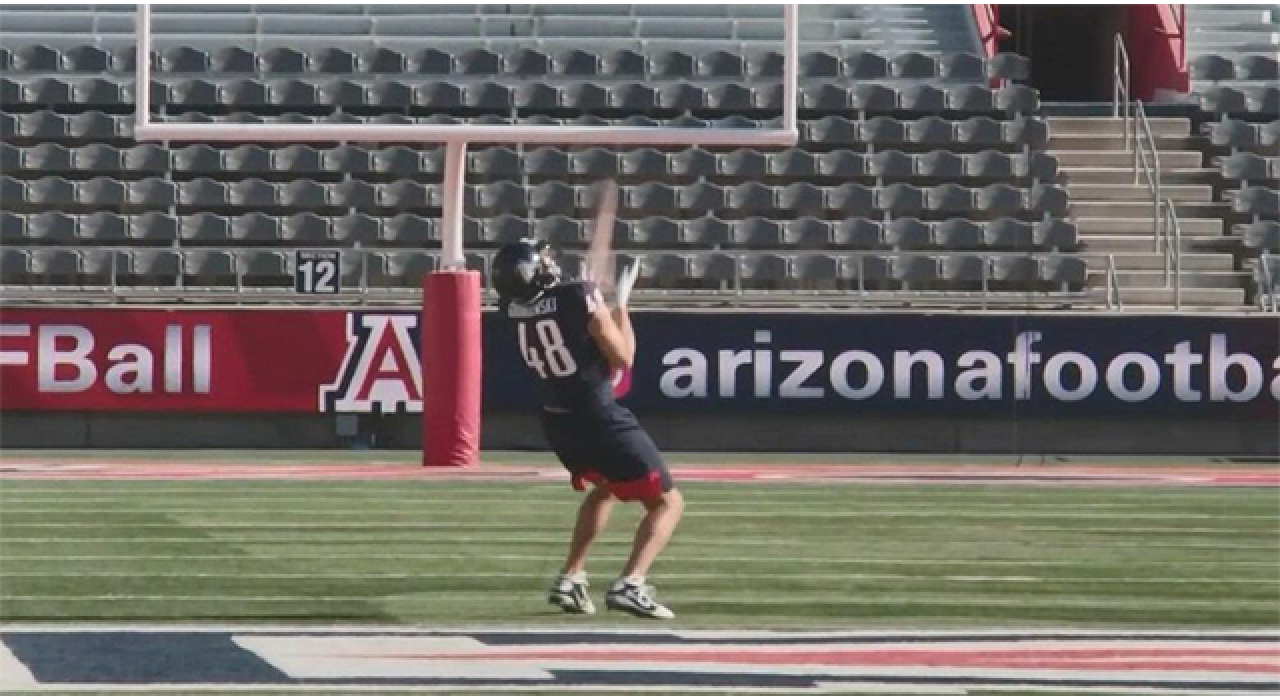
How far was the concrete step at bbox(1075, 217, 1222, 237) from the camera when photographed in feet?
83.7

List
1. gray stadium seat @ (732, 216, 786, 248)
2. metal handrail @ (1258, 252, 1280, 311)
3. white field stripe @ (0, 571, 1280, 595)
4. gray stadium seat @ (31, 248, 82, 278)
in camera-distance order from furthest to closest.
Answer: gray stadium seat @ (732, 216, 786, 248) < gray stadium seat @ (31, 248, 82, 278) < metal handrail @ (1258, 252, 1280, 311) < white field stripe @ (0, 571, 1280, 595)

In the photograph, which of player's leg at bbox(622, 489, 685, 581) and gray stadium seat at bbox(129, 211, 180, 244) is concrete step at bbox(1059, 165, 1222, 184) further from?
player's leg at bbox(622, 489, 685, 581)

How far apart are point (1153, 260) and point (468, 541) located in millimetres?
12467

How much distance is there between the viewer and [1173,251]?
24.7 m

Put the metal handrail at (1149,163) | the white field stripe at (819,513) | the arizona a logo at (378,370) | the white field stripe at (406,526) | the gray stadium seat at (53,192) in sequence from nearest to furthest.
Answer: the white field stripe at (406,526) < the white field stripe at (819,513) < the arizona a logo at (378,370) < the metal handrail at (1149,163) < the gray stadium seat at (53,192)

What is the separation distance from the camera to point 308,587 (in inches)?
451

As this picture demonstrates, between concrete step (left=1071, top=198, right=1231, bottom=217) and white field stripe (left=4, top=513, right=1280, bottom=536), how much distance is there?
11.2 metres

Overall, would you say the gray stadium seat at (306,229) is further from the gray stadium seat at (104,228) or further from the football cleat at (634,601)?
the football cleat at (634,601)

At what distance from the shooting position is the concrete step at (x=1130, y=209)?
25781mm

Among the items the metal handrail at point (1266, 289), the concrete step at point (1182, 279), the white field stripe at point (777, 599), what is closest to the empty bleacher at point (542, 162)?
the concrete step at point (1182, 279)

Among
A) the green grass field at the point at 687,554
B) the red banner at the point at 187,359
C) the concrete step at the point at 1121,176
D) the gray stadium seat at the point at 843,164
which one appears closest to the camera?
the green grass field at the point at 687,554

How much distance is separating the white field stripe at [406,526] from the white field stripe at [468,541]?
48 centimetres

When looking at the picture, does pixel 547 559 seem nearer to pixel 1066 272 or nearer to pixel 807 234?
pixel 1066 272

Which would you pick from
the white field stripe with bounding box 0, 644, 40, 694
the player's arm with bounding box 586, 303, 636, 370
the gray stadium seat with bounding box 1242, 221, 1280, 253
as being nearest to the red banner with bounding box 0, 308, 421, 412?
the gray stadium seat with bounding box 1242, 221, 1280, 253
